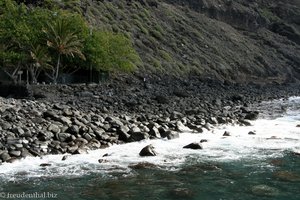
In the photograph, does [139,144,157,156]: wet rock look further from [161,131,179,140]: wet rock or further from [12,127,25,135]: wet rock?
[12,127,25,135]: wet rock

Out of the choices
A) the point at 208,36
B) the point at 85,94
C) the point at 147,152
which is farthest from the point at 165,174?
the point at 208,36

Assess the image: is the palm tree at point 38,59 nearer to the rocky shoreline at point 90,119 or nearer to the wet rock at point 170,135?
the rocky shoreline at point 90,119

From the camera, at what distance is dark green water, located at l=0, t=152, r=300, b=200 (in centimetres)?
1369

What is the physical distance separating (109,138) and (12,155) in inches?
202

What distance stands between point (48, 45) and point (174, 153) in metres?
23.9

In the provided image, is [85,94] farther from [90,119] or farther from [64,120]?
[64,120]

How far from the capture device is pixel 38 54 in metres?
39.1

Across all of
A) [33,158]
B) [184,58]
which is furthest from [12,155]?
[184,58]

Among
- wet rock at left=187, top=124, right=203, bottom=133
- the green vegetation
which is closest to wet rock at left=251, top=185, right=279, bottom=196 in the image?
wet rock at left=187, top=124, right=203, bottom=133

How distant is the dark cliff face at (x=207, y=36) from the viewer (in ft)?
225

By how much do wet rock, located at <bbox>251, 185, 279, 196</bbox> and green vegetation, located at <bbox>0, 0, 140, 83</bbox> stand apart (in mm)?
28008

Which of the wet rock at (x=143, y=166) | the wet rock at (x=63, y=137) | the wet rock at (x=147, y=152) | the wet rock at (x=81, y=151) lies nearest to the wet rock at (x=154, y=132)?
the wet rock at (x=147, y=152)

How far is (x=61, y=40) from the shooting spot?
40906mm

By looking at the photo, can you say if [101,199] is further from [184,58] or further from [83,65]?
[184,58]
